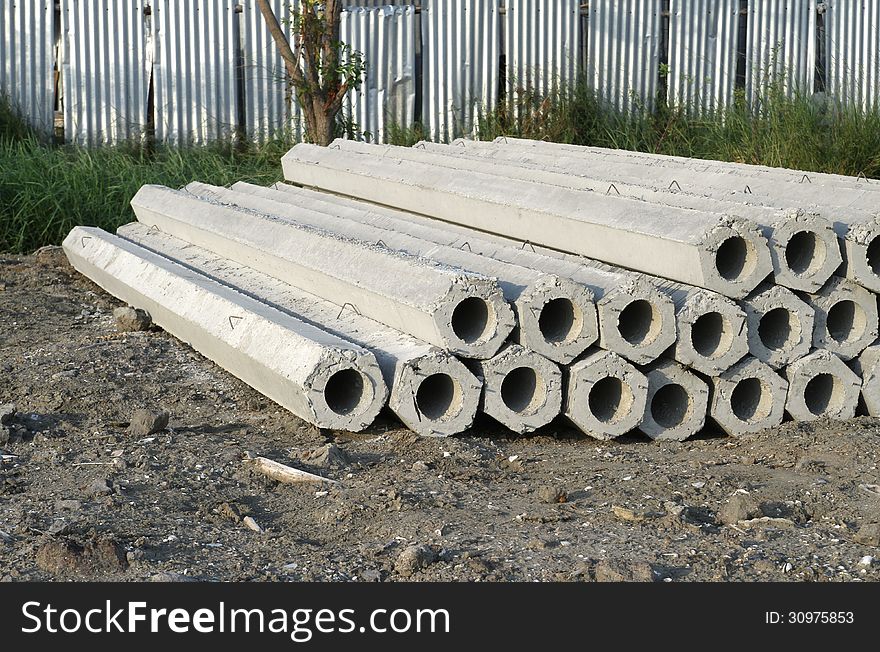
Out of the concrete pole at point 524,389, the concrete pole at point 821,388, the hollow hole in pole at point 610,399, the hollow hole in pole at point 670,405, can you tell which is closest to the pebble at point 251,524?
the concrete pole at point 524,389

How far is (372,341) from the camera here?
4992 mm

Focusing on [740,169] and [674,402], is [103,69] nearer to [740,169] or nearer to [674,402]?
[740,169]

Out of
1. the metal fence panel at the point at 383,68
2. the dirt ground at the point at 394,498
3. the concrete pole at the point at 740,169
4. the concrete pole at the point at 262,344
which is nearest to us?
the dirt ground at the point at 394,498

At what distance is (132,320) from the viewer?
260 inches

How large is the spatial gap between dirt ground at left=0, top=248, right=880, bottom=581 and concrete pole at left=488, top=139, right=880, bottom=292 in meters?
0.78

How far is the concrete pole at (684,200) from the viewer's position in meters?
4.93

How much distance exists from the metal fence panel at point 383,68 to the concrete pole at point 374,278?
4.47 m

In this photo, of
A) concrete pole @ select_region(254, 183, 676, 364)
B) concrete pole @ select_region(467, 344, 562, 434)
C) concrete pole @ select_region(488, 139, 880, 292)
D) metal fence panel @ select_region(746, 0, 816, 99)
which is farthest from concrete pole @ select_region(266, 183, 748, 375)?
metal fence panel @ select_region(746, 0, 816, 99)

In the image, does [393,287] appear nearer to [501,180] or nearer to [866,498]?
[501,180]

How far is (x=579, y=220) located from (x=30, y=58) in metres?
7.36

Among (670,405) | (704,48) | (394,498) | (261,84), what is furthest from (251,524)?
(704,48)

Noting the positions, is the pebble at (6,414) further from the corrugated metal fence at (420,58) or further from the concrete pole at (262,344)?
the corrugated metal fence at (420,58)

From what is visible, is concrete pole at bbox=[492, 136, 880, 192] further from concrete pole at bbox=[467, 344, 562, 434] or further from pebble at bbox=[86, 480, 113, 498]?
pebble at bbox=[86, 480, 113, 498]
